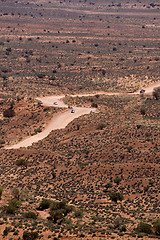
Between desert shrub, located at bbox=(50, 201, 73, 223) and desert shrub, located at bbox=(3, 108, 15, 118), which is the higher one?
desert shrub, located at bbox=(3, 108, 15, 118)

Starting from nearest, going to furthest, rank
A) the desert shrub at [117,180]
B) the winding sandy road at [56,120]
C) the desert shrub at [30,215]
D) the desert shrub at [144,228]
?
the desert shrub at [144,228], the desert shrub at [30,215], the desert shrub at [117,180], the winding sandy road at [56,120]

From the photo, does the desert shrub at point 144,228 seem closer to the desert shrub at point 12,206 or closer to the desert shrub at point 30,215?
the desert shrub at point 30,215

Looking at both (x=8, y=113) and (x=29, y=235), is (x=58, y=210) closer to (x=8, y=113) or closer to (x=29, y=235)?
(x=29, y=235)

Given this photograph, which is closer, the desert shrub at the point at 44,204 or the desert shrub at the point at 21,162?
the desert shrub at the point at 44,204

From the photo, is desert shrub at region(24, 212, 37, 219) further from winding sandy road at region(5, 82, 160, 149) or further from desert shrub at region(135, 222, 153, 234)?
winding sandy road at region(5, 82, 160, 149)

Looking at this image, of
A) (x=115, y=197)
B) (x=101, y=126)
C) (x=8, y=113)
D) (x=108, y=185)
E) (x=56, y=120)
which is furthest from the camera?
(x=8, y=113)

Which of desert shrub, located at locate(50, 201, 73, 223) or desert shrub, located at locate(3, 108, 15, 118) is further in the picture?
desert shrub, located at locate(3, 108, 15, 118)

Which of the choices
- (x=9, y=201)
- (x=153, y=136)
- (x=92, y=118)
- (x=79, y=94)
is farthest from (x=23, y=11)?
(x=9, y=201)

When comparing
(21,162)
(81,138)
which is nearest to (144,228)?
(21,162)

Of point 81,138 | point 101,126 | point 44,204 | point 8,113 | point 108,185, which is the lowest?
point 44,204

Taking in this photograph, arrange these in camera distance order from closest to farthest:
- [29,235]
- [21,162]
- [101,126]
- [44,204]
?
[29,235] < [44,204] < [21,162] < [101,126]

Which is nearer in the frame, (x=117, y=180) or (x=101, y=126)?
(x=117, y=180)

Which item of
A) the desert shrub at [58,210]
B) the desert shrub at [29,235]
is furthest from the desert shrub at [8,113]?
the desert shrub at [29,235]

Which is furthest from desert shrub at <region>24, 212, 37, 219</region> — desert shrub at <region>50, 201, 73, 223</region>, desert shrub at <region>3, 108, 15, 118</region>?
desert shrub at <region>3, 108, 15, 118</region>
